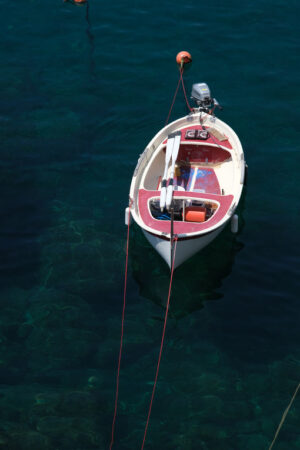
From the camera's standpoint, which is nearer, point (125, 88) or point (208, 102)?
point (208, 102)

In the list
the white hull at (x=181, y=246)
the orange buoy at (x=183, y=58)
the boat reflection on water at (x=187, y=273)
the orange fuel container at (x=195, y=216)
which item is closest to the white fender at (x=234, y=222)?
the white hull at (x=181, y=246)

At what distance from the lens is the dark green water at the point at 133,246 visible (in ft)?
68.1

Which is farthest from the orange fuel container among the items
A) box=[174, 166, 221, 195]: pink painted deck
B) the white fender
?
box=[174, 166, 221, 195]: pink painted deck

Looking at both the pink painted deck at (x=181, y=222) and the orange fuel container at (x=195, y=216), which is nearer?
the pink painted deck at (x=181, y=222)

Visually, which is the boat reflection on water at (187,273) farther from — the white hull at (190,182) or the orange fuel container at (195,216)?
the orange fuel container at (195,216)

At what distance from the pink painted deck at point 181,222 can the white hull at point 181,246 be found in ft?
1.37

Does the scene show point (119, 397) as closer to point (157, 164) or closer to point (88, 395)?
point (88, 395)

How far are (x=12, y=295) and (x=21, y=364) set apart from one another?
3.76 metres

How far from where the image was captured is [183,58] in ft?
123

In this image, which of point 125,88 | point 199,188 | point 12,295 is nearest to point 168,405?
point 12,295

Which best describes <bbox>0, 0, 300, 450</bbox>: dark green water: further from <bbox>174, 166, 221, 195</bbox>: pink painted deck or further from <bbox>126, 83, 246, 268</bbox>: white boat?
<bbox>174, 166, 221, 195</bbox>: pink painted deck

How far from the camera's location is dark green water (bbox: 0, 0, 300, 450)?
20766 mm

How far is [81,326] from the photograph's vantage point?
2362 centimetres

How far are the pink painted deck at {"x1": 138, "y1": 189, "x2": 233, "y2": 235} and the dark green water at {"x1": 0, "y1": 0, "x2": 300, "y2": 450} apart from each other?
2.25 metres
